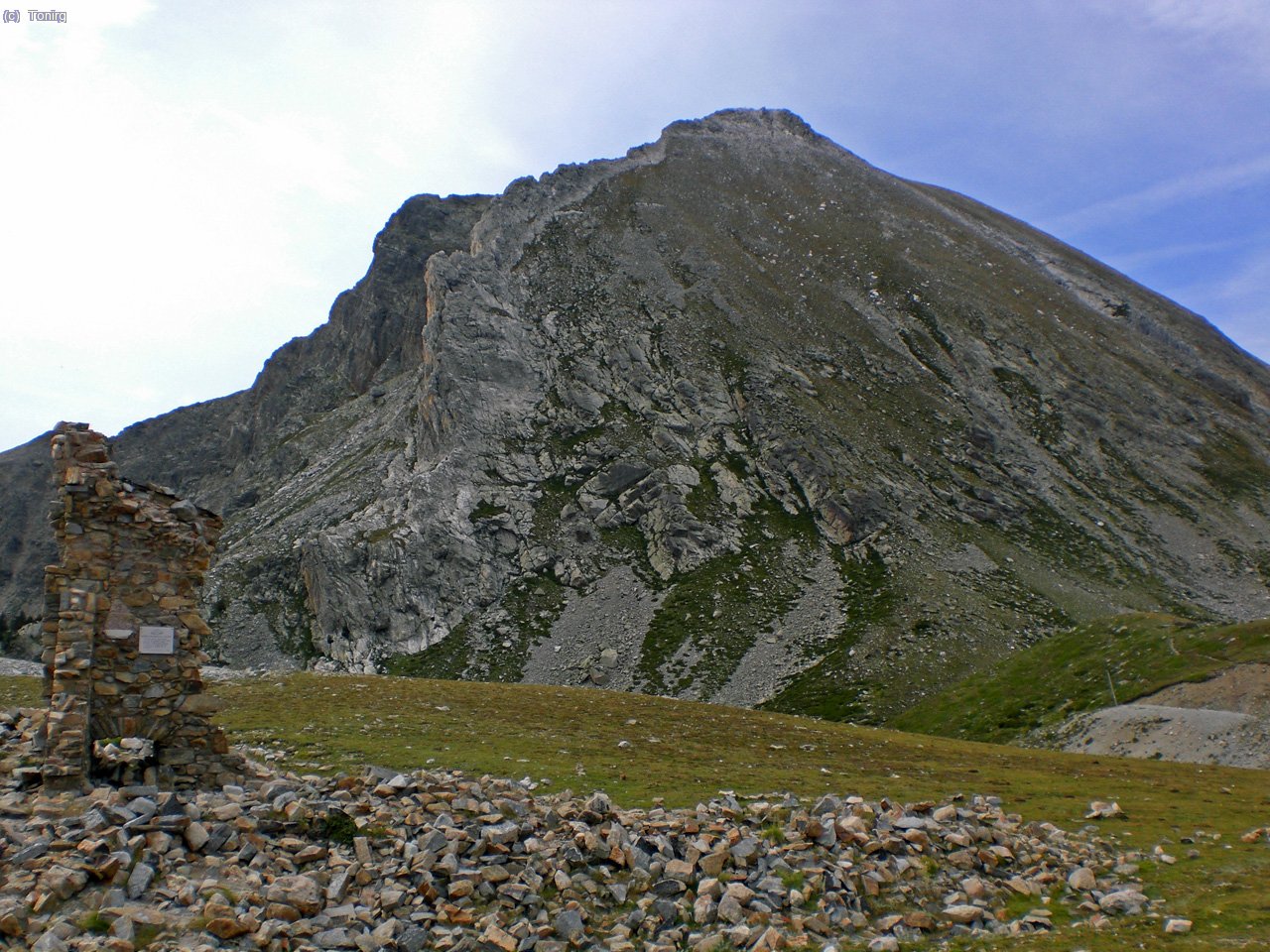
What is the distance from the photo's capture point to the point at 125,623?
17.4 metres

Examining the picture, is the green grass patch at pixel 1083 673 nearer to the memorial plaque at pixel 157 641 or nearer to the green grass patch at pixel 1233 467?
the memorial plaque at pixel 157 641

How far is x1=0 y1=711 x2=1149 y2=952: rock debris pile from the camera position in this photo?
12.8 meters

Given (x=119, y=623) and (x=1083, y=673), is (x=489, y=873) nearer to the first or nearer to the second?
(x=119, y=623)

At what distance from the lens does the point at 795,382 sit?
115312 mm

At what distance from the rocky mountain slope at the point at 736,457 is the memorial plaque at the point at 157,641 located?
2198 inches

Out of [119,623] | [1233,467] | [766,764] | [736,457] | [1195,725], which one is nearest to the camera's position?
[119,623]

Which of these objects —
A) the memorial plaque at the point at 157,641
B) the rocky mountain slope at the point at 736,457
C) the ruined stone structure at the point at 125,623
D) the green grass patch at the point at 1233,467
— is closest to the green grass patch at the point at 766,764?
the ruined stone structure at the point at 125,623

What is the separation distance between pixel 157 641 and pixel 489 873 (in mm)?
9011

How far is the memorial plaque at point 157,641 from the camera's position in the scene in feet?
57.4

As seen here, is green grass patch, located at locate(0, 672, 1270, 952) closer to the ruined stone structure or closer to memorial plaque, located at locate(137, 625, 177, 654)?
the ruined stone structure

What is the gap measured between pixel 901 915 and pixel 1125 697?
42583mm

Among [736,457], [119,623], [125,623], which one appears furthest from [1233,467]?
[119,623]

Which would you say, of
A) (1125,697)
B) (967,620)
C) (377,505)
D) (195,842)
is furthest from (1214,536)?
(195,842)

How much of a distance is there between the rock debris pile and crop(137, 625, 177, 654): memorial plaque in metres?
2.95
